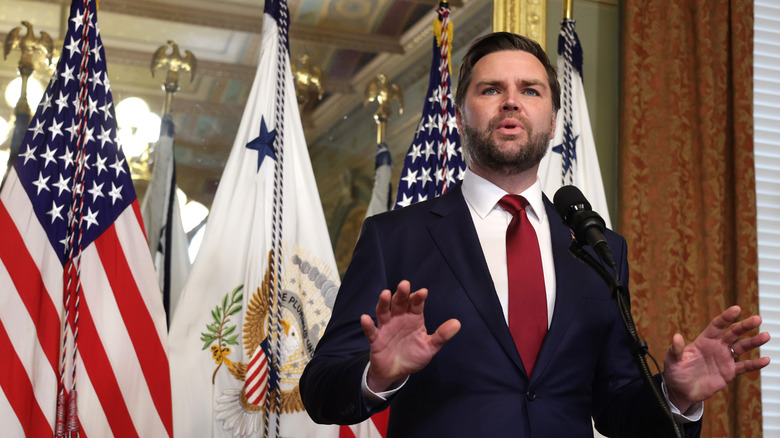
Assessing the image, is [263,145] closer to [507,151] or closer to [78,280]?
[78,280]

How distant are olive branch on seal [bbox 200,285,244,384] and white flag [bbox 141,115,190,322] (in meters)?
0.33

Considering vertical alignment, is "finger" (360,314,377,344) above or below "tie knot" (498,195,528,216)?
below

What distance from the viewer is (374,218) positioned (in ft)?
6.74

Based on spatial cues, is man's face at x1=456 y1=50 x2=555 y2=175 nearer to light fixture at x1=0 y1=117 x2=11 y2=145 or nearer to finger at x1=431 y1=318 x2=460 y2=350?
finger at x1=431 y1=318 x2=460 y2=350

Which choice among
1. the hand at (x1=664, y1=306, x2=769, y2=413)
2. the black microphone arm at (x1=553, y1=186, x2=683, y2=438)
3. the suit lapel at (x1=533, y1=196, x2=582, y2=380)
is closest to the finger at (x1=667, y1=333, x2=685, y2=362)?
the hand at (x1=664, y1=306, x2=769, y2=413)

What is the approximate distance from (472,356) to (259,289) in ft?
5.36

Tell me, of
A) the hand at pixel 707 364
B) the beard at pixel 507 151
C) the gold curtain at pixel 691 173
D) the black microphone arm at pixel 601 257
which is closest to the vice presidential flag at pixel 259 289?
the beard at pixel 507 151

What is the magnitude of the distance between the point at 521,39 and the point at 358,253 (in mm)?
733

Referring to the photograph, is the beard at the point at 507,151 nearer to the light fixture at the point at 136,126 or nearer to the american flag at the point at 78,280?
the american flag at the point at 78,280

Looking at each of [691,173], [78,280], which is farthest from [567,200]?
[691,173]

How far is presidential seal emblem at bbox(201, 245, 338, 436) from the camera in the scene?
10.5 ft

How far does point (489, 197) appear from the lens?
6.81 feet

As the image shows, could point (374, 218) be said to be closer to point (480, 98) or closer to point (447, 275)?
point (447, 275)

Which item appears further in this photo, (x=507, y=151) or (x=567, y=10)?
(x=567, y=10)
